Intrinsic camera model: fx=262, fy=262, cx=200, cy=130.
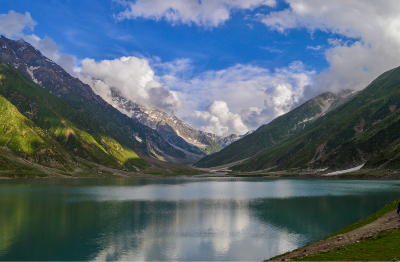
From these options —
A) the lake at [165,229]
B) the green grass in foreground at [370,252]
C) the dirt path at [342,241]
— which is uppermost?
the green grass in foreground at [370,252]

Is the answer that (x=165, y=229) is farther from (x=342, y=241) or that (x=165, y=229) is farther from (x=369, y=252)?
(x=369, y=252)

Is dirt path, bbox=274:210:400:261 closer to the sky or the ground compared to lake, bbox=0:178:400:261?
closer to the sky

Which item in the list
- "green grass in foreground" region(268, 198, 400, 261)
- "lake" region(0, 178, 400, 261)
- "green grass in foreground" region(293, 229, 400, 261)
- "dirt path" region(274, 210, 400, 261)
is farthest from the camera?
"lake" region(0, 178, 400, 261)

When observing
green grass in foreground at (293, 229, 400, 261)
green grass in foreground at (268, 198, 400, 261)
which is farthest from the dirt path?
green grass in foreground at (293, 229, 400, 261)

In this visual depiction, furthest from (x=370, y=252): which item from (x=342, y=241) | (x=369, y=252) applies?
(x=342, y=241)

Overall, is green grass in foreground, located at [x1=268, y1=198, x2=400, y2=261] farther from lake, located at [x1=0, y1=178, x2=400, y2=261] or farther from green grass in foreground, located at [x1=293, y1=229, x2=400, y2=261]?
lake, located at [x1=0, y1=178, x2=400, y2=261]

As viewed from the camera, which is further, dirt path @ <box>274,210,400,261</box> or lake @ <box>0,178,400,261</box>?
lake @ <box>0,178,400,261</box>

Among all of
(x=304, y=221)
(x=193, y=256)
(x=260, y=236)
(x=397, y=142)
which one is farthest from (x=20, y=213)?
(x=397, y=142)

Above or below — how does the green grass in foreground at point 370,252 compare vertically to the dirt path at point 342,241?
above

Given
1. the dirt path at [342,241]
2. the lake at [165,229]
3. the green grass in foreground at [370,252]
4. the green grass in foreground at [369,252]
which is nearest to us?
the green grass in foreground at [369,252]

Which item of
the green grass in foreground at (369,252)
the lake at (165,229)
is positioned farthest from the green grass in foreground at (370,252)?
the lake at (165,229)

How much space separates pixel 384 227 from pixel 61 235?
5422cm

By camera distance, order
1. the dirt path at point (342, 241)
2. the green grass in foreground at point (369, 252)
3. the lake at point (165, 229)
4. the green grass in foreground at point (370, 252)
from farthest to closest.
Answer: the lake at point (165, 229)
the dirt path at point (342, 241)
the green grass in foreground at point (370, 252)
the green grass in foreground at point (369, 252)

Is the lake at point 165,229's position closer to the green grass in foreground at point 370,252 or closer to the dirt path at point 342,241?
the dirt path at point 342,241
